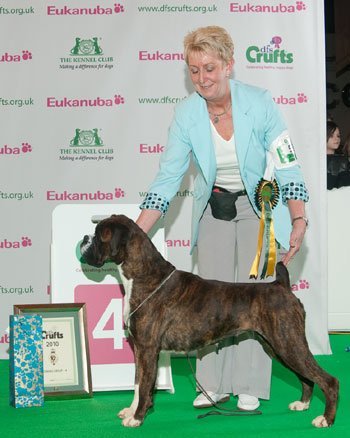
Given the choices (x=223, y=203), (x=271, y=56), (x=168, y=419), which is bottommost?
(x=168, y=419)

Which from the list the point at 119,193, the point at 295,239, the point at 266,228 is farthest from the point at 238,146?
the point at 119,193

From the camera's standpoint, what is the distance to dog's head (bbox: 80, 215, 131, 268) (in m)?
3.71

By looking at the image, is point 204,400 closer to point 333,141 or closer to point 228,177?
point 228,177

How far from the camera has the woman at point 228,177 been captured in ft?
12.8

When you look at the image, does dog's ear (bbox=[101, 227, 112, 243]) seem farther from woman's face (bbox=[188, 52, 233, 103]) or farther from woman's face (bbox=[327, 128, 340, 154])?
woman's face (bbox=[327, 128, 340, 154])

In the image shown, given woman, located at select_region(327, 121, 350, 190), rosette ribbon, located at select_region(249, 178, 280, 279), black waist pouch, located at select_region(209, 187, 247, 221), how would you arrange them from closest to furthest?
rosette ribbon, located at select_region(249, 178, 280, 279) < black waist pouch, located at select_region(209, 187, 247, 221) < woman, located at select_region(327, 121, 350, 190)

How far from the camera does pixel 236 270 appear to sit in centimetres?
425

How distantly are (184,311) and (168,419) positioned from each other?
23.5 inches

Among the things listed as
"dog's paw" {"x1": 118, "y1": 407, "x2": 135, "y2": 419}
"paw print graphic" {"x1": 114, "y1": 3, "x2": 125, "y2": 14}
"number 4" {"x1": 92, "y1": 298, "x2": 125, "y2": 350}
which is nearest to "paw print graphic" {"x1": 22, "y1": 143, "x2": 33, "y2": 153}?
"paw print graphic" {"x1": 114, "y1": 3, "x2": 125, "y2": 14}

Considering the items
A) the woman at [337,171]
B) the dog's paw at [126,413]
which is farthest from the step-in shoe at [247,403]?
the woman at [337,171]

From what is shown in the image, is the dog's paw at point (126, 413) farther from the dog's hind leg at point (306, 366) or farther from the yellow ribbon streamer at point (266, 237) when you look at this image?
the yellow ribbon streamer at point (266, 237)

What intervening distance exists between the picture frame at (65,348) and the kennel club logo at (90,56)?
2.19 metres

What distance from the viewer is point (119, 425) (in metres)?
3.78

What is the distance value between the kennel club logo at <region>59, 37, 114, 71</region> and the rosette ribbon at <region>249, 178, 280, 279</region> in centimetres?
240
